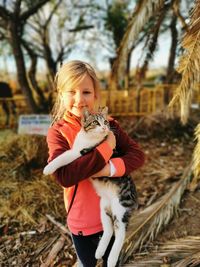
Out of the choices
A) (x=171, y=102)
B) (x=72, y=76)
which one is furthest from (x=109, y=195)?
(x=171, y=102)

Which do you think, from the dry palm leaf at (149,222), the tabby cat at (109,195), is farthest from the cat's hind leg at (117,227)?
the dry palm leaf at (149,222)

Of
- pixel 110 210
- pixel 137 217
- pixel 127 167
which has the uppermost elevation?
pixel 127 167

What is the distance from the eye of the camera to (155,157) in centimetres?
679

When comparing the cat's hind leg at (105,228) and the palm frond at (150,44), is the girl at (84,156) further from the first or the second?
the palm frond at (150,44)

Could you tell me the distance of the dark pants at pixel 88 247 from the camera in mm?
2238

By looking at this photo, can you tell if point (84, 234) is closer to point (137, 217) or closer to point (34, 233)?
point (137, 217)

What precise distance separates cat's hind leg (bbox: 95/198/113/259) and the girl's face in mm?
513

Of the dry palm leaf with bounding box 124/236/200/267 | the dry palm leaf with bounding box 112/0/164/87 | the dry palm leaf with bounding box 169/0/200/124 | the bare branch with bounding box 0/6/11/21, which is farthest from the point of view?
the bare branch with bounding box 0/6/11/21

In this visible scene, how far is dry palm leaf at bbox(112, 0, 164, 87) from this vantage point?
429 centimetres

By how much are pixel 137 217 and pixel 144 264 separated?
29.5 inches

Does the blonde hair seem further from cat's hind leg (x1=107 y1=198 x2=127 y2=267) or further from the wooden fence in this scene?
the wooden fence

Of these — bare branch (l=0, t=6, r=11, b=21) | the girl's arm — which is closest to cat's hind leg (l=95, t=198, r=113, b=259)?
the girl's arm

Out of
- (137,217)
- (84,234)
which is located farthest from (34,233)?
(84,234)

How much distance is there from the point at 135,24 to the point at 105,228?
3.04 m
